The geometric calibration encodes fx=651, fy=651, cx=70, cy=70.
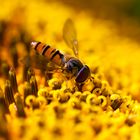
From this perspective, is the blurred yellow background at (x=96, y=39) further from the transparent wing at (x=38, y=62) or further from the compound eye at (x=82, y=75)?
the transparent wing at (x=38, y=62)

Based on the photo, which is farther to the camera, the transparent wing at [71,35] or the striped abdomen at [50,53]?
the transparent wing at [71,35]

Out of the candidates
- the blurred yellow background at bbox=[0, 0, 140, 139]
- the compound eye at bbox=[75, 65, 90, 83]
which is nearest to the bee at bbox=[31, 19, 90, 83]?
the compound eye at bbox=[75, 65, 90, 83]

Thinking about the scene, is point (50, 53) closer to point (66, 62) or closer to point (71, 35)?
point (66, 62)

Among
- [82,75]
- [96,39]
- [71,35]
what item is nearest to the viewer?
[82,75]

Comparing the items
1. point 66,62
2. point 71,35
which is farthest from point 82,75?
point 71,35

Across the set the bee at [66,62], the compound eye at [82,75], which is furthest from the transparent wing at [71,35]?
the compound eye at [82,75]

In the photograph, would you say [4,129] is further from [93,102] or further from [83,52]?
[83,52]

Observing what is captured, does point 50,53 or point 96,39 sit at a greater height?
point 96,39

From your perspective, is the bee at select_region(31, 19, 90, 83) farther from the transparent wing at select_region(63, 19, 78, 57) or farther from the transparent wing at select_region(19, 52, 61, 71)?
the transparent wing at select_region(63, 19, 78, 57)
